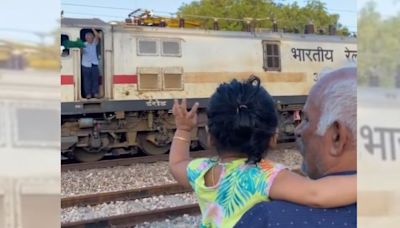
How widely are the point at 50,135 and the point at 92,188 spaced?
572 cm

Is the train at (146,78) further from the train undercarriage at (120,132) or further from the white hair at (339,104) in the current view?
the white hair at (339,104)

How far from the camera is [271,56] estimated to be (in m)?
9.59

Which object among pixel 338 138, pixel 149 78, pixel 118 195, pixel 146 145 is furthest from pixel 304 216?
pixel 146 145

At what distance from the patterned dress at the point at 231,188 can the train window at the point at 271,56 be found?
27.1 feet

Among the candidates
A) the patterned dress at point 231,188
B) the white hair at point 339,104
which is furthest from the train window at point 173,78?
the white hair at point 339,104

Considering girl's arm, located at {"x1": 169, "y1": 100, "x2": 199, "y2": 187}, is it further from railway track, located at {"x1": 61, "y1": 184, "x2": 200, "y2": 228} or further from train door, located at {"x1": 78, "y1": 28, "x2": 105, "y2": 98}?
train door, located at {"x1": 78, "y1": 28, "x2": 105, "y2": 98}

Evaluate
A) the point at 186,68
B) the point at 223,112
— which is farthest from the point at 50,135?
the point at 186,68

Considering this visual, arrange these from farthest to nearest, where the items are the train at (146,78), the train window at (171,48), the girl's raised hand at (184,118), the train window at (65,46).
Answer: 1. the train window at (171,48)
2. the train at (146,78)
3. the train window at (65,46)
4. the girl's raised hand at (184,118)

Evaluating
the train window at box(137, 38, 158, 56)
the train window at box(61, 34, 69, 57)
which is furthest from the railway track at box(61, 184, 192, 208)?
the train window at box(137, 38, 158, 56)

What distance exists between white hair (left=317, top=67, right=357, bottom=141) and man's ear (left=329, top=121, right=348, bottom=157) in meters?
0.01

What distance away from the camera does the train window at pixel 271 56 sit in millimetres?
9558

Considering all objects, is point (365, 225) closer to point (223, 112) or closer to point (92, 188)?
point (223, 112)

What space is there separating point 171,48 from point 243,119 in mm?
7503

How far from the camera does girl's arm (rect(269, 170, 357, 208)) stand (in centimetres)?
117
